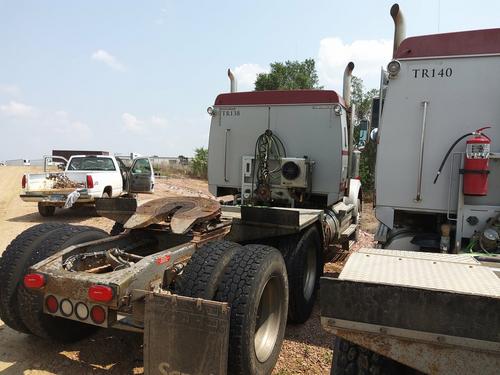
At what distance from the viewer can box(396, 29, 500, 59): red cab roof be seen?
379 cm

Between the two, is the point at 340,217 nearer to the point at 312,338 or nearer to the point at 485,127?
the point at 312,338

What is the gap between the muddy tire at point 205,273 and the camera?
312cm

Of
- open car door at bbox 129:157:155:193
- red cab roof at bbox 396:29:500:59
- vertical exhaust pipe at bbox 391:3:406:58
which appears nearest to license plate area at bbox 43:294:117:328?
red cab roof at bbox 396:29:500:59

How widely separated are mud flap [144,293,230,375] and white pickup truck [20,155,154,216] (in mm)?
8968

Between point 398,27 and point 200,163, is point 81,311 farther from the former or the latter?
point 200,163

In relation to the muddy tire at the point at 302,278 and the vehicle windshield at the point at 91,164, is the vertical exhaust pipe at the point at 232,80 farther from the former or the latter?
the vehicle windshield at the point at 91,164

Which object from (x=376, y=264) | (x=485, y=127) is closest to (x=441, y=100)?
(x=485, y=127)

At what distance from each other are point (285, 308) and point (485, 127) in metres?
2.39

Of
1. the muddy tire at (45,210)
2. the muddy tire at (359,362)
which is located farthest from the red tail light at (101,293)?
the muddy tire at (45,210)

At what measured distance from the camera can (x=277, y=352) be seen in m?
3.69

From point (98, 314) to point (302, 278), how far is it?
2432 mm

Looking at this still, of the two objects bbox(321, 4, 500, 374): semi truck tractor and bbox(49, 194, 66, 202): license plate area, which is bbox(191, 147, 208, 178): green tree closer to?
bbox(49, 194, 66, 202): license plate area

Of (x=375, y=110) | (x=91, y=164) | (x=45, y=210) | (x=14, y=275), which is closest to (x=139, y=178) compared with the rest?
(x=91, y=164)

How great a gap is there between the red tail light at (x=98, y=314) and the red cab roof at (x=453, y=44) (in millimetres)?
3349
